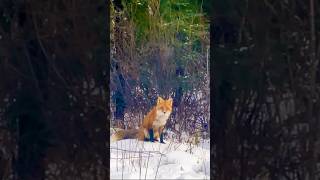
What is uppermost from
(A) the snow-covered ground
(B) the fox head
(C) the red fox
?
(B) the fox head

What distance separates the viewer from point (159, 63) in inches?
266

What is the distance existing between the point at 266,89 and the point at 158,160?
344cm

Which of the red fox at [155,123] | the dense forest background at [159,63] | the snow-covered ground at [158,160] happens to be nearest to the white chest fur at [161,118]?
the red fox at [155,123]

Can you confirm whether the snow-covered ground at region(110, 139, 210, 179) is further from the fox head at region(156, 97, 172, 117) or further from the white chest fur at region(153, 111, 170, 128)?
the fox head at region(156, 97, 172, 117)

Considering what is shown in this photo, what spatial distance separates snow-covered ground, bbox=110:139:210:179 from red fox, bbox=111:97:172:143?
0.07 metres

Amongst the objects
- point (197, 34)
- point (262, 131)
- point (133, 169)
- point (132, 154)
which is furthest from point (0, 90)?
point (197, 34)

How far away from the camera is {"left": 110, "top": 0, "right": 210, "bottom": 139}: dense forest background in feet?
21.7

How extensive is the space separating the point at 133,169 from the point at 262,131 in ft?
10.9

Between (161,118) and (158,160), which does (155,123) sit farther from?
(158,160)

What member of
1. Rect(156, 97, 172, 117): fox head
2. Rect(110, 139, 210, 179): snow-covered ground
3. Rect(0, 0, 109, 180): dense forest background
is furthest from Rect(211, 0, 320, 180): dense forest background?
Rect(156, 97, 172, 117): fox head

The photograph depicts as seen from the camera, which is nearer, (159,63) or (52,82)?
(52,82)

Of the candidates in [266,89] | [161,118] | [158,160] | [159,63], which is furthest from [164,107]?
[266,89]

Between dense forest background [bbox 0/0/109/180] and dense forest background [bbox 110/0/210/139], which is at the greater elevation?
dense forest background [bbox 0/0/109/180]

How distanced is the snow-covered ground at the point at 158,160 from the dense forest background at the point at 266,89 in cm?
267
